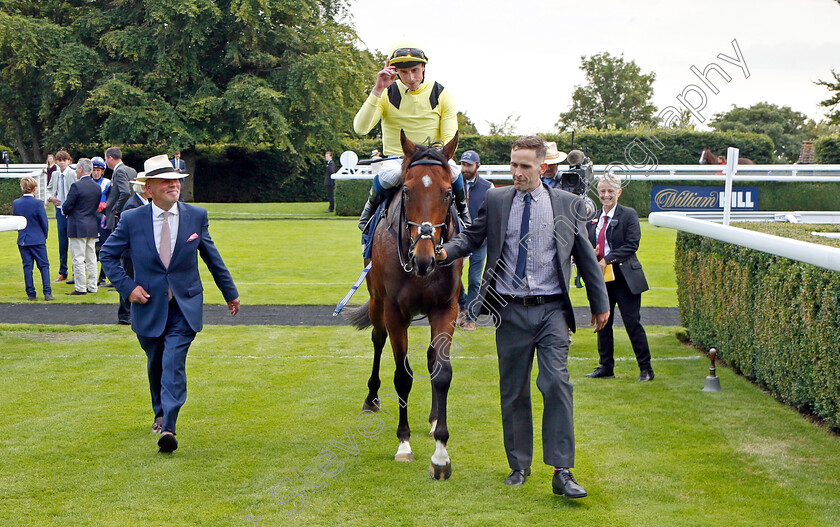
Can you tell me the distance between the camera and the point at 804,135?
5997 centimetres

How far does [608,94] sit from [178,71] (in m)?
29.8

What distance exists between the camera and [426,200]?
16.8 ft

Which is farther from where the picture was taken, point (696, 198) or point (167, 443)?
point (696, 198)

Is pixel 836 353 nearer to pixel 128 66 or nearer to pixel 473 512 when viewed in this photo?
pixel 473 512

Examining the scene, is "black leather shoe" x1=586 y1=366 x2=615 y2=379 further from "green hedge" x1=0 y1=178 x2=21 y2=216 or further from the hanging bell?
"green hedge" x1=0 y1=178 x2=21 y2=216

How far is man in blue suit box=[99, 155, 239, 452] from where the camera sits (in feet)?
18.6

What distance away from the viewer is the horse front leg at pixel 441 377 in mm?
5168

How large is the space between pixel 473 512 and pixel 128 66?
32754mm

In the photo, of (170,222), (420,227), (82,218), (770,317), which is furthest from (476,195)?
(82,218)

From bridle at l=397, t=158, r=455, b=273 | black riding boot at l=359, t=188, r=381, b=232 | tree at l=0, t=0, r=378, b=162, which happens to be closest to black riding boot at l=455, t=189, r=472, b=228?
bridle at l=397, t=158, r=455, b=273

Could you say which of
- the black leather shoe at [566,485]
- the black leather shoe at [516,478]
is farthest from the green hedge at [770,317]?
the black leather shoe at [516,478]

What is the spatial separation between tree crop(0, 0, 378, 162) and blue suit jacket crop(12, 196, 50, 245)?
20.3m

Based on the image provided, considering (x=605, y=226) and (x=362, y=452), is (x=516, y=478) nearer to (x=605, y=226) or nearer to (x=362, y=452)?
(x=362, y=452)

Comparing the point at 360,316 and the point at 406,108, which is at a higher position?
the point at 406,108
